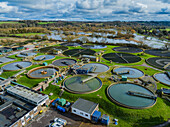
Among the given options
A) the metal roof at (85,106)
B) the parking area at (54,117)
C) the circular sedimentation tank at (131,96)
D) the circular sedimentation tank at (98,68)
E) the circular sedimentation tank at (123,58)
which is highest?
the circular sedimentation tank at (123,58)

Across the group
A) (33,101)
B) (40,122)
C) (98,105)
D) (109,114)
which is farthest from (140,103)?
(33,101)

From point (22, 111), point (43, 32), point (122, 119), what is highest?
point (43, 32)

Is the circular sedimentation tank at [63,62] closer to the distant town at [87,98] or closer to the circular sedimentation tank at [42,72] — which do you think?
the circular sedimentation tank at [42,72]

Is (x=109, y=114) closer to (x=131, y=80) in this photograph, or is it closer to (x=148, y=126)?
(x=148, y=126)

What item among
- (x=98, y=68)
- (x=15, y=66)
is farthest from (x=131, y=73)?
(x=15, y=66)

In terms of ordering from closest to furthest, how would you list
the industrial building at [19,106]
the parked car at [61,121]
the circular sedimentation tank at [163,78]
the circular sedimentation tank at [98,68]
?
the industrial building at [19,106]
the parked car at [61,121]
the circular sedimentation tank at [163,78]
the circular sedimentation tank at [98,68]

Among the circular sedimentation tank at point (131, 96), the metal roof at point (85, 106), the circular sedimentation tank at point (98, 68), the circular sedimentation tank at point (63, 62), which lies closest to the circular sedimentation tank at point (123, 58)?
the circular sedimentation tank at point (98, 68)

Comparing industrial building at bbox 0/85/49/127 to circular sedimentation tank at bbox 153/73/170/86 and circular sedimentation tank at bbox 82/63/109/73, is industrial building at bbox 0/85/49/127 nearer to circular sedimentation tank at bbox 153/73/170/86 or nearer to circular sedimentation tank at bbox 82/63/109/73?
circular sedimentation tank at bbox 82/63/109/73
